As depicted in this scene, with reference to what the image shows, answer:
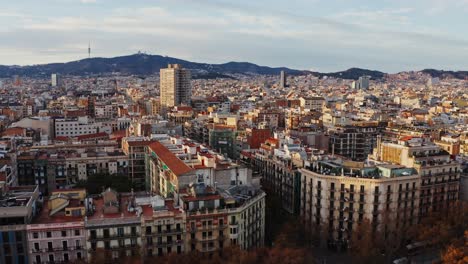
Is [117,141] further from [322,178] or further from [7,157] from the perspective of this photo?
[322,178]

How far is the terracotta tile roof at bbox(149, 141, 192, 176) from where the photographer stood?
5609 centimetres

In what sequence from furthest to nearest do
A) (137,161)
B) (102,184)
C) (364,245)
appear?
1. (137,161)
2. (102,184)
3. (364,245)

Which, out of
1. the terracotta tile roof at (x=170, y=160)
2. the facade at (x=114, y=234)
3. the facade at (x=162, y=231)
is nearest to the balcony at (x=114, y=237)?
the facade at (x=114, y=234)

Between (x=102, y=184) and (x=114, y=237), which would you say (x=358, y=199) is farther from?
(x=102, y=184)

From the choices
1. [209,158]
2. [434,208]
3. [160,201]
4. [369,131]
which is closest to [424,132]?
[369,131]

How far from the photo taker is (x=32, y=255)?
4522 cm

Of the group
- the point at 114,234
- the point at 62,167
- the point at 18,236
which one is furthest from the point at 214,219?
the point at 62,167

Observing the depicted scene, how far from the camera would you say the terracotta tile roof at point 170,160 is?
56.1 m

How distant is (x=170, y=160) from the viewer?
6256 centimetres

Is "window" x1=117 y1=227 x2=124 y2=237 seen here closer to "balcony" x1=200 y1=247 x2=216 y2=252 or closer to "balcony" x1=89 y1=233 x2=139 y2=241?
"balcony" x1=89 y1=233 x2=139 y2=241

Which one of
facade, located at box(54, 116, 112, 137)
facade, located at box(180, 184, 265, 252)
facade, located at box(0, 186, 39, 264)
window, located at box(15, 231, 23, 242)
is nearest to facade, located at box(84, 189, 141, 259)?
facade, located at box(180, 184, 265, 252)

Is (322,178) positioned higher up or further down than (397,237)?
higher up

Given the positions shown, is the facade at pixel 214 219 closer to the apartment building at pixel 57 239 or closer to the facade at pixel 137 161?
the apartment building at pixel 57 239

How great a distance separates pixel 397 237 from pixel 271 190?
66.8ft
